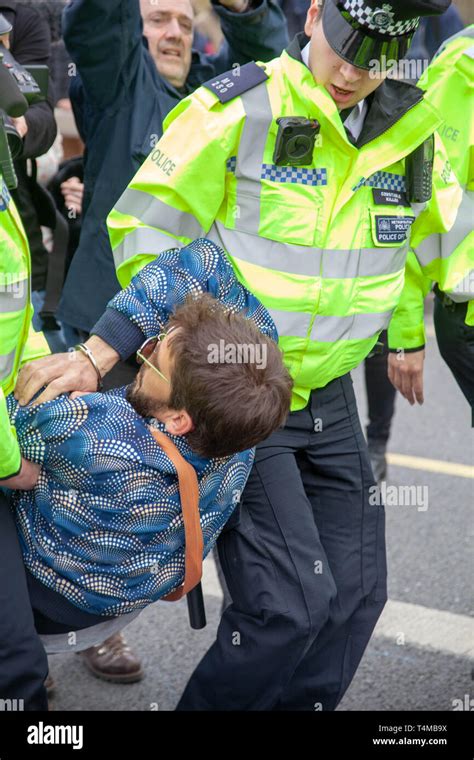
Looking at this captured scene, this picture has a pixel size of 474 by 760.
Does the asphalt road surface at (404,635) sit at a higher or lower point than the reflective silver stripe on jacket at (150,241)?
lower

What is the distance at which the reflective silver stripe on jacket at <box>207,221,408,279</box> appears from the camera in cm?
290

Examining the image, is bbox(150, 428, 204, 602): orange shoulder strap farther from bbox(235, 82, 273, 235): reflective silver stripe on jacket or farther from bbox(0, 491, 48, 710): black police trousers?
bbox(235, 82, 273, 235): reflective silver stripe on jacket

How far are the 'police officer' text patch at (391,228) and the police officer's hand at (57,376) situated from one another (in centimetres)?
79

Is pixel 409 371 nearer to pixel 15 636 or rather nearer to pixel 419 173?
pixel 419 173

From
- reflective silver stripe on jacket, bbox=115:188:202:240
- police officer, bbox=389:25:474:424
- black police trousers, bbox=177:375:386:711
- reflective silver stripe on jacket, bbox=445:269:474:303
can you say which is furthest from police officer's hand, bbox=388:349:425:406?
reflective silver stripe on jacket, bbox=115:188:202:240

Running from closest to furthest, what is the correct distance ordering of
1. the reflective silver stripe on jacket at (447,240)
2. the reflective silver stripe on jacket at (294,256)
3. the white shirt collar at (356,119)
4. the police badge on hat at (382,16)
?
the police badge on hat at (382,16), the reflective silver stripe on jacket at (294,256), the white shirt collar at (356,119), the reflective silver stripe on jacket at (447,240)

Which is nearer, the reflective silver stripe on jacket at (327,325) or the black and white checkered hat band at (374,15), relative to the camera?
the black and white checkered hat band at (374,15)

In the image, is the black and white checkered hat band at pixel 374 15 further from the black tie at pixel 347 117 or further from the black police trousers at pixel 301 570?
the black police trousers at pixel 301 570

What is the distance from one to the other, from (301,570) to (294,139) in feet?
3.39

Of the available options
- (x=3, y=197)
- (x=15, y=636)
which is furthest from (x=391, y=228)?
(x=15, y=636)

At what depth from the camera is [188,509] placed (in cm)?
258

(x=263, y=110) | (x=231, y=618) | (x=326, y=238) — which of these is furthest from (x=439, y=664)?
(x=263, y=110)

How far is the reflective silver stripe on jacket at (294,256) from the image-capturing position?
2.90m

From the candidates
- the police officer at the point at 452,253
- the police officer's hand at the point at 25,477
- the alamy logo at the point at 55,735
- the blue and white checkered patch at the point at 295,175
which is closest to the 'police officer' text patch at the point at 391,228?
the blue and white checkered patch at the point at 295,175
